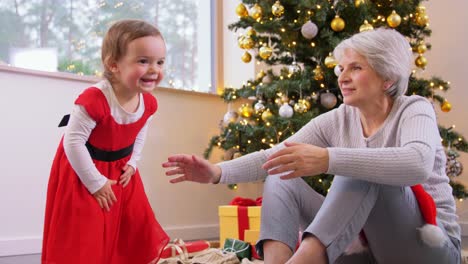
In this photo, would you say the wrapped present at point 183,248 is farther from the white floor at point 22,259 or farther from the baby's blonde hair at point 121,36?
the baby's blonde hair at point 121,36

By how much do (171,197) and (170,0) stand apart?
127 centimetres

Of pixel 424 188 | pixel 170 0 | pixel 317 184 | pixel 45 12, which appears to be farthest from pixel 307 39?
pixel 424 188

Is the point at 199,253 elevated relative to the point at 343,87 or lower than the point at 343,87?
lower

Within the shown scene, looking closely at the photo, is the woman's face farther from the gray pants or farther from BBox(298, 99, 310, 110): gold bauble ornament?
BBox(298, 99, 310, 110): gold bauble ornament

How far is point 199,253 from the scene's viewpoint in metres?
2.42

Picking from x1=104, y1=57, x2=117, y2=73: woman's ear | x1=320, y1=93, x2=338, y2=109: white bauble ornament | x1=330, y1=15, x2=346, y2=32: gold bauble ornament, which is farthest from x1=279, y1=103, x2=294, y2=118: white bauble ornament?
x1=104, y1=57, x2=117, y2=73: woman's ear

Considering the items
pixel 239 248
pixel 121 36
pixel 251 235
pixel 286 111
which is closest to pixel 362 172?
pixel 121 36

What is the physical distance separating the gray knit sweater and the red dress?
388 mm

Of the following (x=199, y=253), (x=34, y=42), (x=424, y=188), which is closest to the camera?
(x=424, y=188)

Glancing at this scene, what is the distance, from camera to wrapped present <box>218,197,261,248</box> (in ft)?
8.45

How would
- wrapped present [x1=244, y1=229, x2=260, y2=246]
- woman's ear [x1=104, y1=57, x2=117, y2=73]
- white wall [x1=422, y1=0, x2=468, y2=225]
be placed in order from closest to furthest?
Answer: woman's ear [x1=104, y1=57, x2=117, y2=73]
wrapped present [x1=244, y1=229, x2=260, y2=246]
white wall [x1=422, y1=0, x2=468, y2=225]

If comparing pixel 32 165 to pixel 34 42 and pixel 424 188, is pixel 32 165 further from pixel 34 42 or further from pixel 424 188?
pixel 424 188

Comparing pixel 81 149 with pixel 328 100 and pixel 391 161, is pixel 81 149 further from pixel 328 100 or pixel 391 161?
pixel 328 100

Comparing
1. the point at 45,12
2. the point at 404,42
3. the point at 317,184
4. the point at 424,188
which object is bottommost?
the point at 317,184
